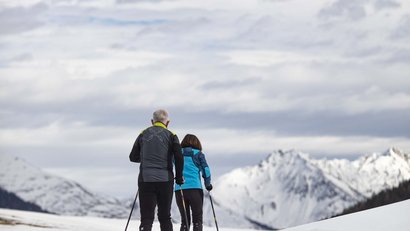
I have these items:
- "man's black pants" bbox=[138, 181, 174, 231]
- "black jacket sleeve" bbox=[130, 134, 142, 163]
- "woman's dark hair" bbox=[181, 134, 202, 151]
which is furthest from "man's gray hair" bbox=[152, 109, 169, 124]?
"woman's dark hair" bbox=[181, 134, 202, 151]

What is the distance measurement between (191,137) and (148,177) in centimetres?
289

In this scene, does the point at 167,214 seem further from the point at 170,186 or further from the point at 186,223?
the point at 186,223

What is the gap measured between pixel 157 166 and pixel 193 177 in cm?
277

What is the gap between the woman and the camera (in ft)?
65.9

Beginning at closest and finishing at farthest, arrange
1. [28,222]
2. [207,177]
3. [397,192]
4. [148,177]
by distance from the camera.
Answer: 1. [148,177]
2. [207,177]
3. [28,222]
4. [397,192]

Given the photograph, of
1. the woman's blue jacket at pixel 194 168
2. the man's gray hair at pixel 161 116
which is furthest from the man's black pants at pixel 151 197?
the woman's blue jacket at pixel 194 168

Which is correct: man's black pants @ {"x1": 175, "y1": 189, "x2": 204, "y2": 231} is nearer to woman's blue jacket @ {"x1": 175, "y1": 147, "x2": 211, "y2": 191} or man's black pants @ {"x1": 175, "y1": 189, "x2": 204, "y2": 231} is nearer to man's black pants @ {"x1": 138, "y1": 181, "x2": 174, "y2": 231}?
woman's blue jacket @ {"x1": 175, "y1": 147, "x2": 211, "y2": 191}

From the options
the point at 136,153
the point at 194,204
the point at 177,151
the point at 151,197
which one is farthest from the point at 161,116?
the point at 194,204

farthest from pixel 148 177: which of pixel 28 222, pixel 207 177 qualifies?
pixel 28 222

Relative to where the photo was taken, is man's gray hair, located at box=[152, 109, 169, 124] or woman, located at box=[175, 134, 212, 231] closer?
man's gray hair, located at box=[152, 109, 169, 124]

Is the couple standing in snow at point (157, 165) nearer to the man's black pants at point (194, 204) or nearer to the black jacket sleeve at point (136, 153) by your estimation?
the black jacket sleeve at point (136, 153)

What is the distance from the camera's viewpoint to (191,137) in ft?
66.4

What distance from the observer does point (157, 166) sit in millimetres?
17594

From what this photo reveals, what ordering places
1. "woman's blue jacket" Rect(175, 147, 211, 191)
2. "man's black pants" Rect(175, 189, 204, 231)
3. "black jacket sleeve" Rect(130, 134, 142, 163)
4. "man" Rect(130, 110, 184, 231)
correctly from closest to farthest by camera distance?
"man" Rect(130, 110, 184, 231), "black jacket sleeve" Rect(130, 134, 142, 163), "woman's blue jacket" Rect(175, 147, 211, 191), "man's black pants" Rect(175, 189, 204, 231)
